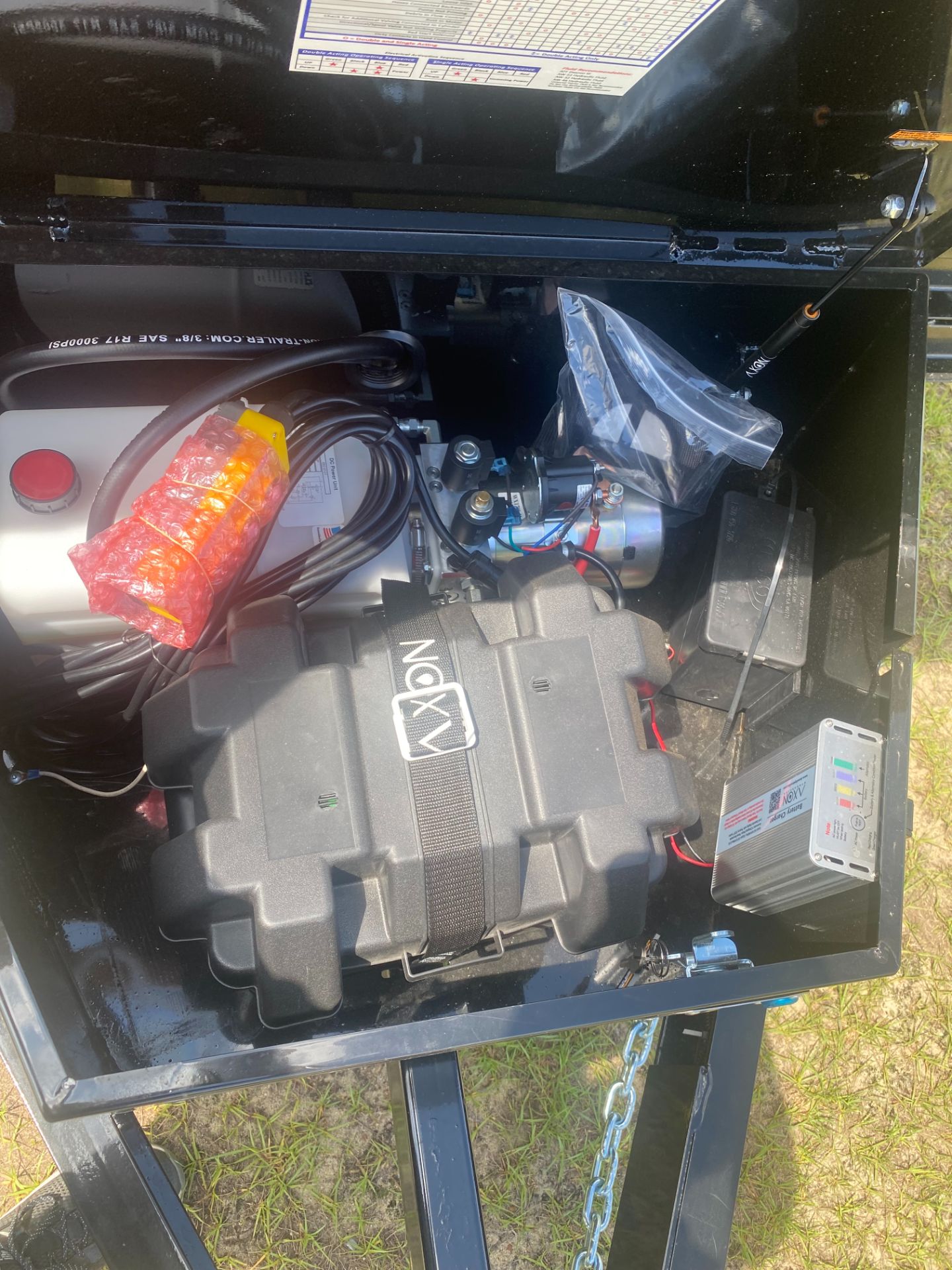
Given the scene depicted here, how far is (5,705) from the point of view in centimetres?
99

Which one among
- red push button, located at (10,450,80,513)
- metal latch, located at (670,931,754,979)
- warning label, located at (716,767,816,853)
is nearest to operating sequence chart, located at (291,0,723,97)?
red push button, located at (10,450,80,513)

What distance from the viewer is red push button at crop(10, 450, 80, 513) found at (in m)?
1.00

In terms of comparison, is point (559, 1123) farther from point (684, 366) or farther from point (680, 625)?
point (684, 366)

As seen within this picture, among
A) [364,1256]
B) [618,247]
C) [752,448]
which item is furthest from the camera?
[364,1256]

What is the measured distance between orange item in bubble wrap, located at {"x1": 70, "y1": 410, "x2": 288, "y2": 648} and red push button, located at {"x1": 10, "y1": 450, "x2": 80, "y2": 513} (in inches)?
6.4

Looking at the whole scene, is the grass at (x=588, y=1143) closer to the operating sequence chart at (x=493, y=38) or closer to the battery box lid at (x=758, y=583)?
the battery box lid at (x=758, y=583)

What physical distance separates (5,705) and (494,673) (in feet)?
1.86

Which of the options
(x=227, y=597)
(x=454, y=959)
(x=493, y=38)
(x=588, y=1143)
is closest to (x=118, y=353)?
(x=227, y=597)

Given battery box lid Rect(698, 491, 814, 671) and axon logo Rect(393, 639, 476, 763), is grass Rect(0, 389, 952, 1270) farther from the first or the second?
axon logo Rect(393, 639, 476, 763)

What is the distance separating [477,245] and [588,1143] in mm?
1538

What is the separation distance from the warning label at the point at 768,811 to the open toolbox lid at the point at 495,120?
0.69 m

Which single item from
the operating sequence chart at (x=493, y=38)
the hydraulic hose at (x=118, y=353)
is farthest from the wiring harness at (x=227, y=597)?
the operating sequence chart at (x=493, y=38)

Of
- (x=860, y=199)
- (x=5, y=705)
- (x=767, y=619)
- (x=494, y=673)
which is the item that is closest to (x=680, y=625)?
(x=767, y=619)

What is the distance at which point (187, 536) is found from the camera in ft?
2.85
